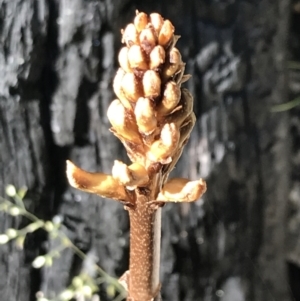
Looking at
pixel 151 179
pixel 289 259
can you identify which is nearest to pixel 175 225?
pixel 289 259

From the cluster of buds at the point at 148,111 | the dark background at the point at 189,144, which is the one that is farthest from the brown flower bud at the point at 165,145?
the dark background at the point at 189,144

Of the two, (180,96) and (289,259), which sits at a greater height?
(180,96)

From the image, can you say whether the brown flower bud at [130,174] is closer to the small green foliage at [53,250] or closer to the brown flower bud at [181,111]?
the brown flower bud at [181,111]

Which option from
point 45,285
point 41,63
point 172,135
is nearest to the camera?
point 172,135

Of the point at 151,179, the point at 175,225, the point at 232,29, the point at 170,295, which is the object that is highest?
the point at 232,29

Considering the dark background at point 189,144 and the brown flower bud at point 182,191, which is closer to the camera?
the brown flower bud at point 182,191

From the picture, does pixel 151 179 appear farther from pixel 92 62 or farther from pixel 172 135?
pixel 92 62
